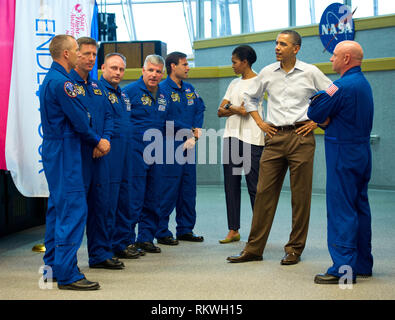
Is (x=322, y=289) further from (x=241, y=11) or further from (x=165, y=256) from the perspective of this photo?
(x=241, y=11)

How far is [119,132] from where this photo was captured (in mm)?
3721

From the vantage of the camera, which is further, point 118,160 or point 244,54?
point 244,54

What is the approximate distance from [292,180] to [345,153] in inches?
25.8

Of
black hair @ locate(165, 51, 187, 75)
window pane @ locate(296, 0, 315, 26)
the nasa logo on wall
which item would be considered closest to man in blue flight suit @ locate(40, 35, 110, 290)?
black hair @ locate(165, 51, 187, 75)

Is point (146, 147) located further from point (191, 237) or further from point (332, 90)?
point (332, 90)

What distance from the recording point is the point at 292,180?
368cm

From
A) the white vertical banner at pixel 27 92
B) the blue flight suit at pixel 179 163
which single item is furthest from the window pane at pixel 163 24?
the white vertical banner at pixel 27 92

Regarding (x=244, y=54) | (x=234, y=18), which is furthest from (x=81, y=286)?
(x=234, y=18)

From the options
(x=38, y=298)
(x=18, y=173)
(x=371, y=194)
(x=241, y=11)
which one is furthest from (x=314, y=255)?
(x=241, y=11)

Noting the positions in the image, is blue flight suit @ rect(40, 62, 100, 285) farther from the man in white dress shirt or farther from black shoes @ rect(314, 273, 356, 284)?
black shoes @ rect(314, 273, 356, 284)

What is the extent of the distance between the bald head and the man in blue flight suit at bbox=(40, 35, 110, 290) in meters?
1.47

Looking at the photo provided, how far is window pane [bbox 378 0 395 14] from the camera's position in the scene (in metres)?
8.60

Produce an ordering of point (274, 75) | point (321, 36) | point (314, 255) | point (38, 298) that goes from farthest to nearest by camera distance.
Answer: point (321, 36) → point (314, 255) → point (274, 75) → point (38, 298)

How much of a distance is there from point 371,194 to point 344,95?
194 inches
